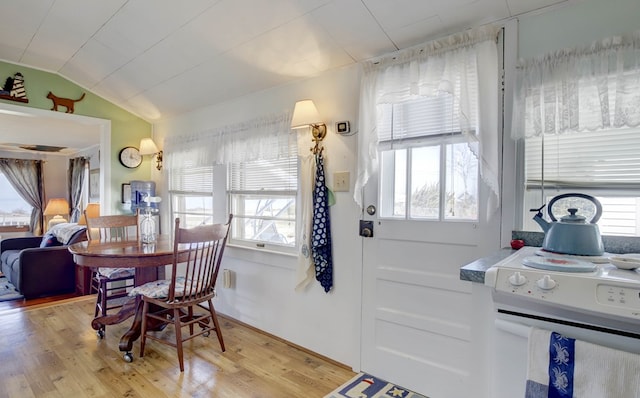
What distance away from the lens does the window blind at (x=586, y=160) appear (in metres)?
1.49

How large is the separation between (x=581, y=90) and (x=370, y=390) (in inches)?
73.3

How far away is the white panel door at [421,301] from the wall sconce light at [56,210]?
6.70 metres

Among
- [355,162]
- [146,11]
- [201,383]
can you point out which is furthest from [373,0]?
[201,383]

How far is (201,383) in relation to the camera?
2166mm

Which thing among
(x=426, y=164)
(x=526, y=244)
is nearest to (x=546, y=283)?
(x=526, y=244)

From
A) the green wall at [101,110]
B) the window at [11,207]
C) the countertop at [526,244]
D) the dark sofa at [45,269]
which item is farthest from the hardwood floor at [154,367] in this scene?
the window at [11,207]

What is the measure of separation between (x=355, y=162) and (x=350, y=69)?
0.62m

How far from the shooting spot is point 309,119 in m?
2.39

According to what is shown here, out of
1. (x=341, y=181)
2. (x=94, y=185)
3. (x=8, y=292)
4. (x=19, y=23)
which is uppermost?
(x=19, y=23)

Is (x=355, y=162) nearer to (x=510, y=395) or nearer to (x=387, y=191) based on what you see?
(x=387, y=191)

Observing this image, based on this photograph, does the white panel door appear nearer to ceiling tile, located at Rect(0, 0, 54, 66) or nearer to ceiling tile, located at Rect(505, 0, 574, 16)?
ceiling tile, located at Rect(505, 0, 574, 16)

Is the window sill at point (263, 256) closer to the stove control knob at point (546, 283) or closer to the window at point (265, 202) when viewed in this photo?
the window at point (265, 202)

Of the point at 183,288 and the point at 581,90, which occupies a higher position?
the point at 581,90

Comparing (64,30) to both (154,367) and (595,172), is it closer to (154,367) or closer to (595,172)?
(154,367)
